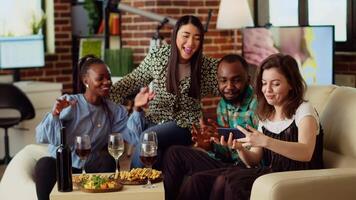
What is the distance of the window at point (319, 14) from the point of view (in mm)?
5562

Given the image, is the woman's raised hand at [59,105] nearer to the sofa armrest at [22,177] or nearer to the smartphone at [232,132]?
the sofa armrest at [22,177]

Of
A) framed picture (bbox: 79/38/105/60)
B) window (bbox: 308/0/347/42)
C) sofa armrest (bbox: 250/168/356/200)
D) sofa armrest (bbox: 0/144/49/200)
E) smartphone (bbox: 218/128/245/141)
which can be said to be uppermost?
window (bbox: 308/0/347/42)

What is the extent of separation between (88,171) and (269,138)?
1.21 meters

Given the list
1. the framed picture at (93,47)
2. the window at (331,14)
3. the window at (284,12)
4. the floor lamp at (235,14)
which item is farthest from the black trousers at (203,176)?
the framed picture at (93,47)

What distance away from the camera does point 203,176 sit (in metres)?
3.44

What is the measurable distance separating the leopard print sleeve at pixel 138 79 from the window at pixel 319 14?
1.93 meters

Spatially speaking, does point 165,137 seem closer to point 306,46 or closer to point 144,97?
point 144,97

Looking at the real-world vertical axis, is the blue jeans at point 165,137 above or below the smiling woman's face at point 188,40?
below

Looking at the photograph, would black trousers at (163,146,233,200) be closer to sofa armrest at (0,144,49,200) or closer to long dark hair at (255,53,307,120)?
long dark hair at (255,53,307,120)

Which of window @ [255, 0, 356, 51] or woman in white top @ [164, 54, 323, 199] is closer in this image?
woman in white top @ [164, 54, 323, 199]

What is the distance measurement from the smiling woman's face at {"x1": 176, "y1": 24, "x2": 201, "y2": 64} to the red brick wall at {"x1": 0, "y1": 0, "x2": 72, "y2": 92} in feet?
12.7

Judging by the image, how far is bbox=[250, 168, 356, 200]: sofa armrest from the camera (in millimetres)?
2879

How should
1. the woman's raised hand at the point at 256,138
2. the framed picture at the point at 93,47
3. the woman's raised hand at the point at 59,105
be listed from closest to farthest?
the woman's raised hand at the point at 256,138
the woman's raised hand at the point at 59,105
the framed picture at the point at 93,47

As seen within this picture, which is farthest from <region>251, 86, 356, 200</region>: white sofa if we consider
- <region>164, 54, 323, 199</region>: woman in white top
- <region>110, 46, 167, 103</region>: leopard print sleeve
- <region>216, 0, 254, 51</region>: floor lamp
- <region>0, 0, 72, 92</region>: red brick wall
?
<region>0, 0, 72, 92</region>: red brick wall
